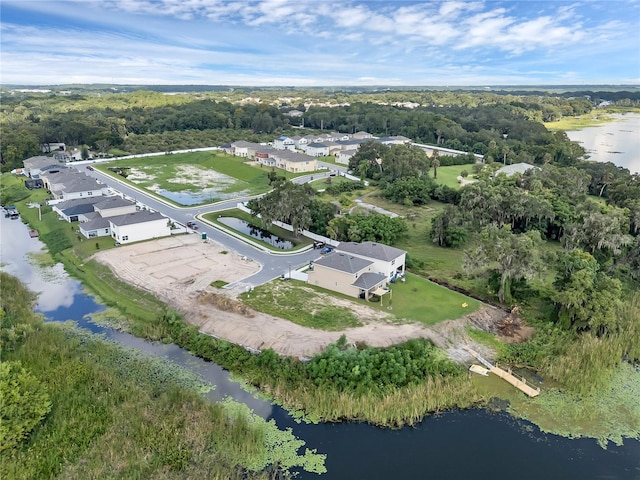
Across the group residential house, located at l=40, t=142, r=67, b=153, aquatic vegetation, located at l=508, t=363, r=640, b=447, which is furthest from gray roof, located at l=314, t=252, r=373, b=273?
residential house, located at l=40, t=142, r=67, b=153

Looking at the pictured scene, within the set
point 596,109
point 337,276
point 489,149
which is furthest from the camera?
point 596,109

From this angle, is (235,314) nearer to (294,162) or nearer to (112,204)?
(112,204)

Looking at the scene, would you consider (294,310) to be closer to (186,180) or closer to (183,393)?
(183,393)

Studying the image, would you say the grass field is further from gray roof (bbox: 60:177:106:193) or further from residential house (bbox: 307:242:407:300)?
gray roof (bbox: 60:177:106:193)

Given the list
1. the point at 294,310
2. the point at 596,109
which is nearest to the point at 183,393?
the point at 294,310

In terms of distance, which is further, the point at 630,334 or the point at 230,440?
the point at 630,334

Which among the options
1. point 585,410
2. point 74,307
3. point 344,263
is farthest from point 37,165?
point 585,410

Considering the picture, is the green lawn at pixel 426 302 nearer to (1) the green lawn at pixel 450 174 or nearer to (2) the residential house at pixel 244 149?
(1) the green lawn at pixel 450 174
